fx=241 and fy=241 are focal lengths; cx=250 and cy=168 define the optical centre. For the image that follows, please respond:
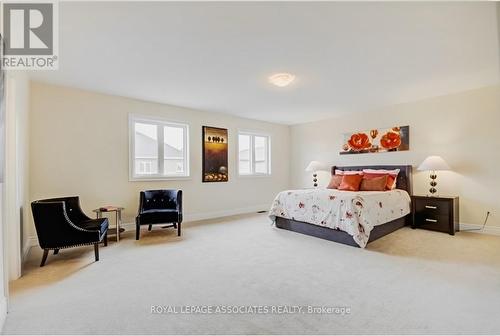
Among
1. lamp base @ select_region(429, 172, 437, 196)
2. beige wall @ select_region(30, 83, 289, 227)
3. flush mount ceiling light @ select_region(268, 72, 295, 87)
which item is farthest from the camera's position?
lamp base @ select_region(429, 172, 437, 196)

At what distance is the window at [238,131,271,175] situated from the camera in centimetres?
631

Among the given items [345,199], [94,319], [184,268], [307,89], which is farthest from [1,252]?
[307,89]

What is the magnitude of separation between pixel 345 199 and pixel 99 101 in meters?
4.34

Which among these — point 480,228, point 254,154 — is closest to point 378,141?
point 480,228

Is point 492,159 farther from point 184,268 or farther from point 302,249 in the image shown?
point 184,268

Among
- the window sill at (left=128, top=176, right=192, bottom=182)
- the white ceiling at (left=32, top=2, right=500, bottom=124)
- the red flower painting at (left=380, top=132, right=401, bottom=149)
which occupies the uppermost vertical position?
the white ceiling at (left=32, top=2, right=500, bottom=124)

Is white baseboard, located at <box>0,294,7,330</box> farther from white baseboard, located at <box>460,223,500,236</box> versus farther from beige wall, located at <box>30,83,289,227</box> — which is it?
white baseboard, located at <box>460,223,500,236</box>

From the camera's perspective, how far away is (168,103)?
4828 millimetres

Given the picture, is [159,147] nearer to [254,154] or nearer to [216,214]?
[216,214]

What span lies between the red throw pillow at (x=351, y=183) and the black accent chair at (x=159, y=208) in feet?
10.3

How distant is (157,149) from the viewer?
16.1 feet

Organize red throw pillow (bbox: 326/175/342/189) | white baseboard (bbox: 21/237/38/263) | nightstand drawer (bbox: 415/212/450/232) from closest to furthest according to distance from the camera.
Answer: white baseboard (bbox: 21/237/38/263), nightstand drawer (bbox: 415/212/450/232), red throw pillow (bbox: 326/175/342/189)

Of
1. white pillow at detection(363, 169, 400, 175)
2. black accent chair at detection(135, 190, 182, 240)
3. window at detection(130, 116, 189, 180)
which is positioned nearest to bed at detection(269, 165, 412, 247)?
white pillow at detection(363, 169, 400, 175)

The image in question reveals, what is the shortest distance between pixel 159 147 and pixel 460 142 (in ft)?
18.3
